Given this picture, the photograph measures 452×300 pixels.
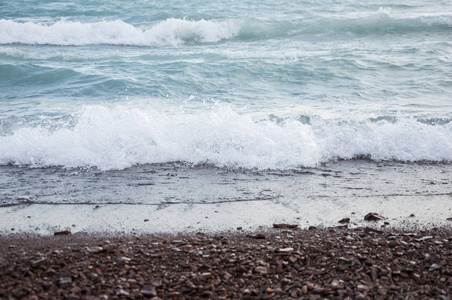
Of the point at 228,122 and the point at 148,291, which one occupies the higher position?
the point at 228,122

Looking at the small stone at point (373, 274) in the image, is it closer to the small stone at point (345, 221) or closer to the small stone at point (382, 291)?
the small stone at point (382, 291)

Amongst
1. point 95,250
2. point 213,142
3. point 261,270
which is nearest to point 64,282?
point 95,250

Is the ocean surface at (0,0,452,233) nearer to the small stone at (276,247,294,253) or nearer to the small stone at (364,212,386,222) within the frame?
the small stone at (364,212,386,222)

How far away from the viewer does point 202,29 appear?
14211mm

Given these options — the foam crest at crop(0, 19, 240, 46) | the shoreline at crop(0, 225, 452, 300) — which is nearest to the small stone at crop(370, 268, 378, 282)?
the shoreline at crop(0, 225, 452, 300)

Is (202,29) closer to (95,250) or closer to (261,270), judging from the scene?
(95,250)

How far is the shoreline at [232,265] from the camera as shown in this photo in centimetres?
246

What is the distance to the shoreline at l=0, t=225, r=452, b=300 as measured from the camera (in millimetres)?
2461

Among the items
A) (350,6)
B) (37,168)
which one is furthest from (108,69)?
(350,6)

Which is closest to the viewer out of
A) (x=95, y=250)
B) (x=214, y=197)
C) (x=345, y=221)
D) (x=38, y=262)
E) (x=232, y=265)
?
(x=38, y=262)

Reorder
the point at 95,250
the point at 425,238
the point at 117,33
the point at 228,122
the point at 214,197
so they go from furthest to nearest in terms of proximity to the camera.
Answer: the point at 117,33 < the point at 228,122 < the point at 214,197 < the point at 425,238 < the point at 95,250

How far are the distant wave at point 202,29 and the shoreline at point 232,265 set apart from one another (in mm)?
11136

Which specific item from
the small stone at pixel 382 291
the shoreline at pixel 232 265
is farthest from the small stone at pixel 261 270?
the small stone at pixel 382 291

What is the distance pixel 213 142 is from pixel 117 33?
1008cm
